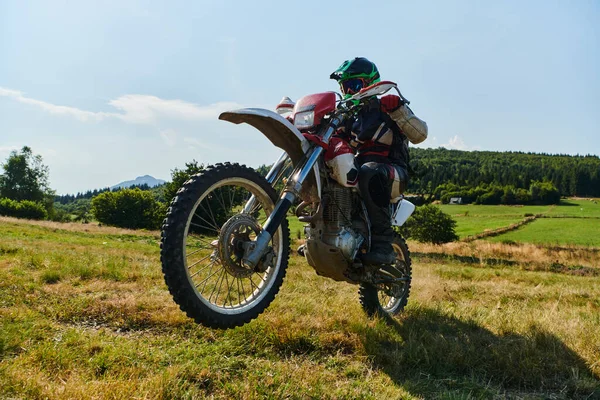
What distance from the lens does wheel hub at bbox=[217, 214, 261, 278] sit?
3234 mm

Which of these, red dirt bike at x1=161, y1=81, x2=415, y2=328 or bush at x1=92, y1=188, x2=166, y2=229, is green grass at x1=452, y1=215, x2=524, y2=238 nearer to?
bush at x1=92, y1=188, x2=166, y2=229

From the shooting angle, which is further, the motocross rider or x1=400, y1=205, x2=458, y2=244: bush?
x1=400, y1=205, x2=458, y2=244: bush

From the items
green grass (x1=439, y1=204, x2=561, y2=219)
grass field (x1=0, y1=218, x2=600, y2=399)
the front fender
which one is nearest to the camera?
grass field (x1=0, y1=218, x2=600, y2=399)

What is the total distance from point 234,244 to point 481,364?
2.30 meters

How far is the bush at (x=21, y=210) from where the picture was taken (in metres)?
61.4

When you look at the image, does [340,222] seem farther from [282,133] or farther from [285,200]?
[282,133]

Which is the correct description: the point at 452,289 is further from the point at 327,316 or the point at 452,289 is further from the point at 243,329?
the point at 243,329

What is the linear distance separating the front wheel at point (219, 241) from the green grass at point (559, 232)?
53.2 metres

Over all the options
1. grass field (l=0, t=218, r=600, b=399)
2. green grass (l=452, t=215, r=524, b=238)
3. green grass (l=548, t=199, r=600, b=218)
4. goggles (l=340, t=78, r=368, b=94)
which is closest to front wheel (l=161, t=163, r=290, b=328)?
grass field (l=0, t=218, r=600, b=399)

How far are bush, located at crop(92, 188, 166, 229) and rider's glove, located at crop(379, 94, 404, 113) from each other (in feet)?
217

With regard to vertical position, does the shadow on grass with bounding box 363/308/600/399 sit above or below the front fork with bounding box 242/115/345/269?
below

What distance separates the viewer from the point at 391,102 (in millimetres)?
4363

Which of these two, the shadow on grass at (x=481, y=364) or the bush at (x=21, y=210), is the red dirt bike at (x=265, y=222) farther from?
the bush at (x=21, y=210)

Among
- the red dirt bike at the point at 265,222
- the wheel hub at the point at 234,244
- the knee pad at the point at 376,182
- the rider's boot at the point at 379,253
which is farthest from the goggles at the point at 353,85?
the wheel hub at the point at 234,244
